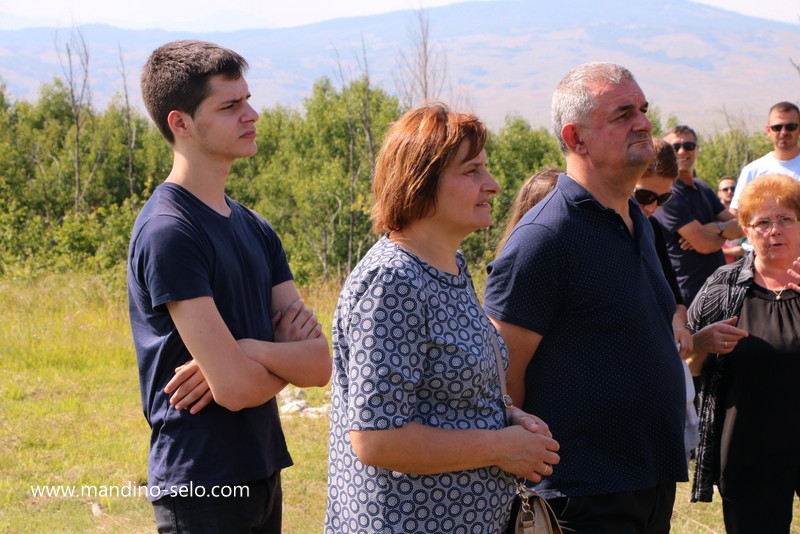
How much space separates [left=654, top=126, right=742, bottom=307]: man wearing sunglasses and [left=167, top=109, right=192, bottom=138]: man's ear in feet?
13.3

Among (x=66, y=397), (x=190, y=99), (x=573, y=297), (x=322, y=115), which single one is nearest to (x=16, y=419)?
(x=66, y=397)

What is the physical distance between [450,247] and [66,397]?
6.09 metres

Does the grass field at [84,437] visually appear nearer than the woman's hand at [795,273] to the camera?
No

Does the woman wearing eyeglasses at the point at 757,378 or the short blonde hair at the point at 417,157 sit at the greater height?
the short blonde hair at the point at 417,157

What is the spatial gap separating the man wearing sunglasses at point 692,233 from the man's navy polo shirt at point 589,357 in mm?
3245

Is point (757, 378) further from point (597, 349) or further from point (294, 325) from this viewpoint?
point (294, 325)

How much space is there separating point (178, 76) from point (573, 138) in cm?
131

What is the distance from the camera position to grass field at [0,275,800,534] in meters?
4.77

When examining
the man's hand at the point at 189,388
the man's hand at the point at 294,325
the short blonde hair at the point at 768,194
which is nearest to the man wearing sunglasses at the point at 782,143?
the short blonde hair at the point at 768,194

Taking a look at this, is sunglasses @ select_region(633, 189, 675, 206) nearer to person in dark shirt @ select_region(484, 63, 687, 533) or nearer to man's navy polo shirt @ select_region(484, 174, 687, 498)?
person in dark shirt @ select_region(484, 63, 687, 533)

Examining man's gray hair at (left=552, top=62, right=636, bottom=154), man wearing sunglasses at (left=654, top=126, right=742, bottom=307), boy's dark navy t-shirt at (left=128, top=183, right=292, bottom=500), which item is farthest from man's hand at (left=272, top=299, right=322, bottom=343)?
man wearing sunglasses at (left=654, top=126, right=742, bottom=307)

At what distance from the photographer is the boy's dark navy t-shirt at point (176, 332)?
230cm

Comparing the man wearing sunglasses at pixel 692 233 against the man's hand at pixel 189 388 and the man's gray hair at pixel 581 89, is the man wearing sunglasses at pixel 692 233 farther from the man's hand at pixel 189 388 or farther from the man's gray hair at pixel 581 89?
the man's hand at pixel 189 388

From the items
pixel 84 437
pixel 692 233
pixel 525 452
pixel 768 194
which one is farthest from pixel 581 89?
pixel 84 437
